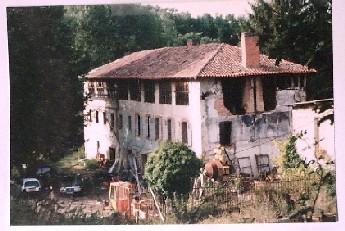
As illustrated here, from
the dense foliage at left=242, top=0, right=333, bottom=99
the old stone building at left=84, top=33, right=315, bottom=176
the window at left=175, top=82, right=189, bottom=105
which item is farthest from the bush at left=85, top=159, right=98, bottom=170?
the dense foliage at left=242, top=0, right=333, bottom=99

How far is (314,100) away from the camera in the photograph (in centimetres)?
258

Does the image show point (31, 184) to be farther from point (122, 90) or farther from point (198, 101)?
point (198, 101)

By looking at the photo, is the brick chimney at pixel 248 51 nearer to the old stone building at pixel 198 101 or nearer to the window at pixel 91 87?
the old stone building at pixel 198 101

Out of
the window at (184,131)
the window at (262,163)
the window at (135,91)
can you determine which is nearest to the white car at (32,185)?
the window at (135,91)

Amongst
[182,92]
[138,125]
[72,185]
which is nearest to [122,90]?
[138,125]

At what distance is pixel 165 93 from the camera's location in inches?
103

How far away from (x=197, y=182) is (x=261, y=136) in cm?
35

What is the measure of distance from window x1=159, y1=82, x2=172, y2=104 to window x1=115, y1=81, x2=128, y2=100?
0.16 metres

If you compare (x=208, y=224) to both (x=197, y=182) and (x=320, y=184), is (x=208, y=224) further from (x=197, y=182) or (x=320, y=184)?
(x=320, y=184)

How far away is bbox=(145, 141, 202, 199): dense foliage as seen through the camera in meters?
2.60

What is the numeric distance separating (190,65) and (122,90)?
0.33 metres

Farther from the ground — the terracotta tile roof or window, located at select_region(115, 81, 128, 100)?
the terracotta tile roof

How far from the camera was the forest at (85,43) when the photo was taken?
2592 mm

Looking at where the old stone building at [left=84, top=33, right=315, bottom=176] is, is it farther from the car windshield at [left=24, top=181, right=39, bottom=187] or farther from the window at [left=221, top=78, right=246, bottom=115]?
the car windshield at [left=24, top=181, right=39, bottom=187]
